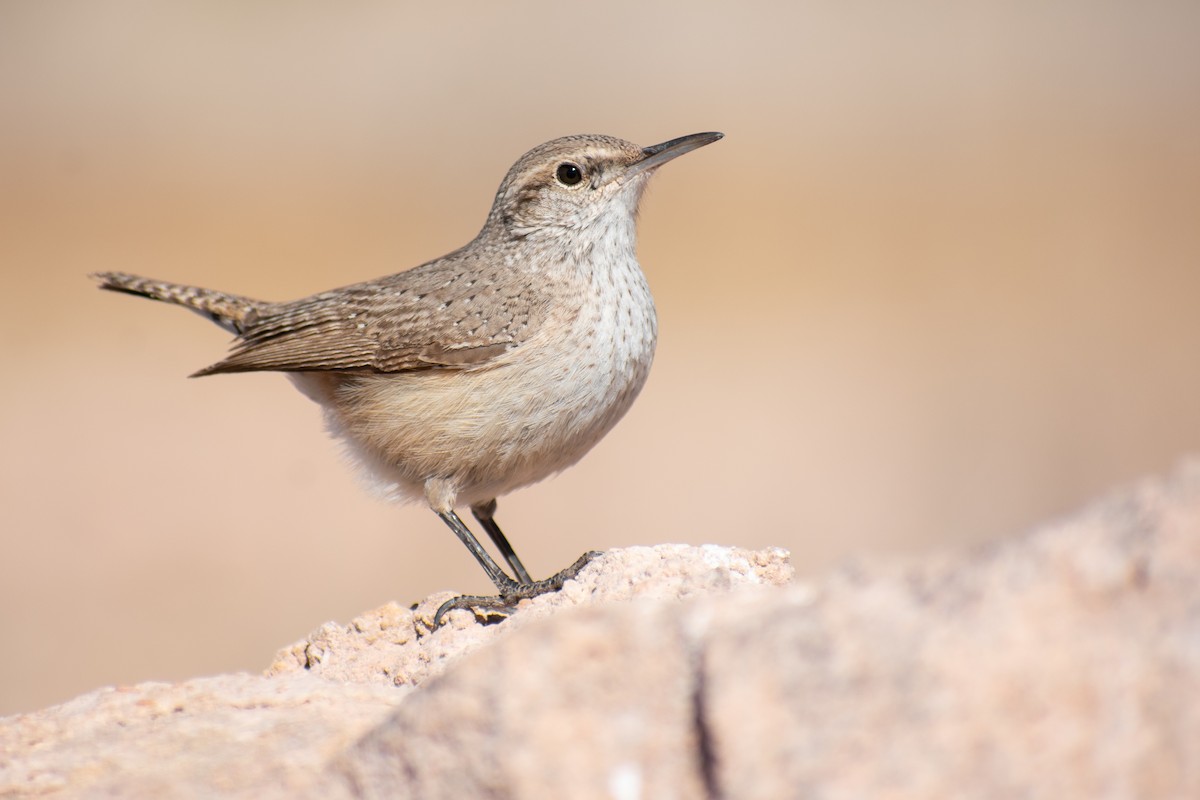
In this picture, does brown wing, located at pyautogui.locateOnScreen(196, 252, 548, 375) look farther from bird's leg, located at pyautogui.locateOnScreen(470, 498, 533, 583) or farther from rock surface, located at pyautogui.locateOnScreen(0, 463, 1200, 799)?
rock surface, located at pyautogui.locateOnScreen(0, 463, 1200, 799)

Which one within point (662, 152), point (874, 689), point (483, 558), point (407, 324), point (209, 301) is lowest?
point (874, 689)

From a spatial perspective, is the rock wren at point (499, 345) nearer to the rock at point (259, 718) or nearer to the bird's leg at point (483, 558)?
the bird's leg at point (483, 558)

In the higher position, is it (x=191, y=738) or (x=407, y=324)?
(x=407, y=324)

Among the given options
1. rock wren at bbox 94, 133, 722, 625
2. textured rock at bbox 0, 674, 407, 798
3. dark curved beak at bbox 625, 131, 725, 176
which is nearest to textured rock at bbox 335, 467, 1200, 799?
Answer: textured rock at bbox 0, 674, 407, 798

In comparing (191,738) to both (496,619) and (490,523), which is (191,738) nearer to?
(496,619)

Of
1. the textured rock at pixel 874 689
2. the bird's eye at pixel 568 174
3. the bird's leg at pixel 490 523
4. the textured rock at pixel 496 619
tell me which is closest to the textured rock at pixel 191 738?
the textured rock at pixel 874 689

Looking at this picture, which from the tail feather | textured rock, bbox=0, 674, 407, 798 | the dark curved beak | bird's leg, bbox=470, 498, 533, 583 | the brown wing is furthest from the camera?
the tail feather

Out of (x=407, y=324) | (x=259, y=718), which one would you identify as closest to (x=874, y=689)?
(x=259, y=718)
